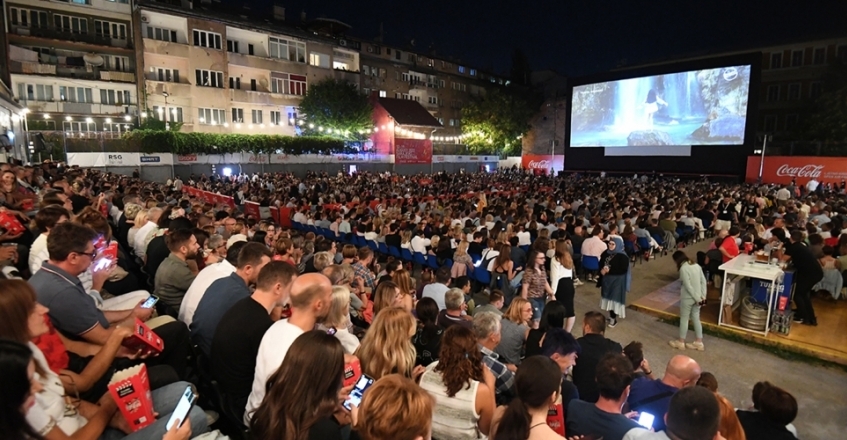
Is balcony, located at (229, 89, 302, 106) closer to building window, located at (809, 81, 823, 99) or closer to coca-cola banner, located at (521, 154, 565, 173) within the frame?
coca-cola banner, located at (521, 154, 565, 173)

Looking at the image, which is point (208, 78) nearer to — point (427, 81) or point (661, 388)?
point (427, 81)

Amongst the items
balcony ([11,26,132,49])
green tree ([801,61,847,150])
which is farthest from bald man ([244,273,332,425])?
green tree ([801,61,847,150])

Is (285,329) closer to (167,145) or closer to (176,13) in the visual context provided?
(167,145)

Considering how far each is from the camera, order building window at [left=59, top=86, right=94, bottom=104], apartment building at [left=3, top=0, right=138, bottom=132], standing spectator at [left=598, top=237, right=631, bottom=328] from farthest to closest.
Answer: building window at [left=59, top=86, right=94, bottom=104]
apartment building at [left=3, top=0, right=138, bottom=132]
standing spectator at [left=598, top=237, right=631, bottom=328]

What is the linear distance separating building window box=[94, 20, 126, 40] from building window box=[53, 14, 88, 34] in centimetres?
68

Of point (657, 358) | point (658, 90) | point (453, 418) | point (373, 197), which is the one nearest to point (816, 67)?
point (658, 90)

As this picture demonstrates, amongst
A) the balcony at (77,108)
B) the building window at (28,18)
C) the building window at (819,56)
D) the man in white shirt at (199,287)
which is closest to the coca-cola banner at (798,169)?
the building window at (819,56)

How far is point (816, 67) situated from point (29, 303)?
171 ft

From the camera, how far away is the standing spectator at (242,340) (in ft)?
10.1

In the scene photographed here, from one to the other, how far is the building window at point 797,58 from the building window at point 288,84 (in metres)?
43.2

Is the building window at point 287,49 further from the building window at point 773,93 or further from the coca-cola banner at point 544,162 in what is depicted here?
the building window at point 773,93

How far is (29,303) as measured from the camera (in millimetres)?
2152

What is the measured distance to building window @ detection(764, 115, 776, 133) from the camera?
1574 inches

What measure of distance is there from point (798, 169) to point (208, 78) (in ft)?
131
